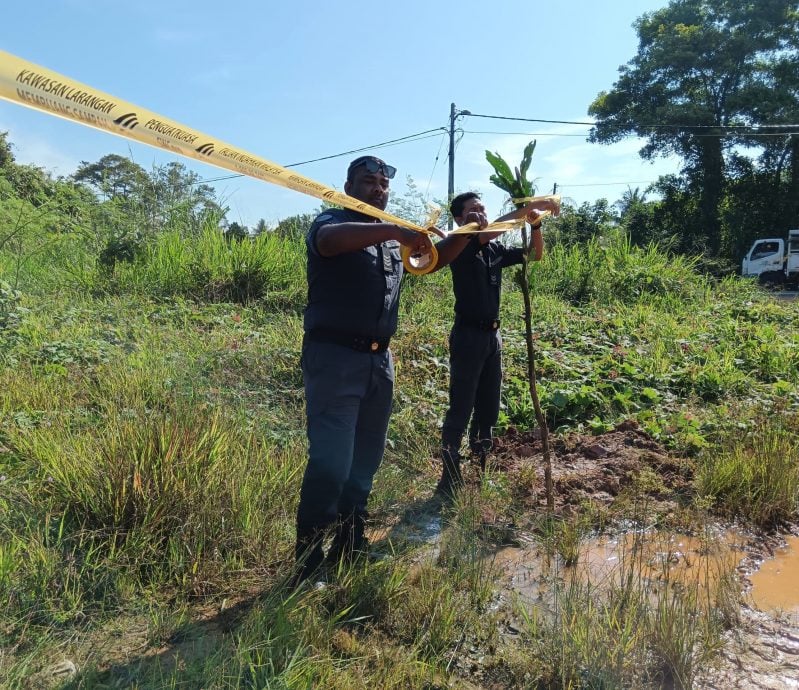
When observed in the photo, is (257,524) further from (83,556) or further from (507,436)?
(507,436)

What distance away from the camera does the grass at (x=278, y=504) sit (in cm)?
216

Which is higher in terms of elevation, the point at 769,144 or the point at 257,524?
the point at 769,144

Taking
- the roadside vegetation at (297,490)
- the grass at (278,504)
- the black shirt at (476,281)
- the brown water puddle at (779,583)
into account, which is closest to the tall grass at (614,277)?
the roadside vegetation at (297,490)

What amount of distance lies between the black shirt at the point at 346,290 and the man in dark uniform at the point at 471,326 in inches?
43.7

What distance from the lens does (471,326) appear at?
12.2 ft

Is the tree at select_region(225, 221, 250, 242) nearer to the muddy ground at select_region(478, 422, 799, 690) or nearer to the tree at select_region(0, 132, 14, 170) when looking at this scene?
the muddy ground at select_region(478, 422, 799, 690)

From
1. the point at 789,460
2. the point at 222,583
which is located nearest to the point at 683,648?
the point at 222,583

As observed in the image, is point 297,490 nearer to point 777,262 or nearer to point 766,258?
point 777,262

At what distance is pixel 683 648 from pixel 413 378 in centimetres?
369

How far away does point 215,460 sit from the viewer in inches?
122

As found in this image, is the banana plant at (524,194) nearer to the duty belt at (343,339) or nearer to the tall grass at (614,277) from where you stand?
the duty belt at (343,339)

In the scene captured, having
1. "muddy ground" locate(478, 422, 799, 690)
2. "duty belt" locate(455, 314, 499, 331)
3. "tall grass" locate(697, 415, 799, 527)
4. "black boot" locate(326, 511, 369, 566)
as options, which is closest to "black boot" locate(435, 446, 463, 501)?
"muddy ground" locate(478, 422, 799, 690)

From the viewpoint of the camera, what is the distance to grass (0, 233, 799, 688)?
2.16m

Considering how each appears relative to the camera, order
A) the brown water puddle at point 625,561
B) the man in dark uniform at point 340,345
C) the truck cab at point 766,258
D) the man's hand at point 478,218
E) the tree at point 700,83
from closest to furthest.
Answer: the man in dark uniform at point 340,345, the brown water puddle at point 625,561, the man's hand at point 478,218, the truck cab at point 766,258, the tree at point 700,83
